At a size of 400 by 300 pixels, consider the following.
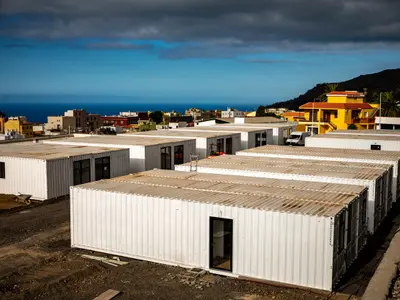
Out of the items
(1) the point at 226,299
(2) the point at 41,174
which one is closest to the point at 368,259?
(1) the point at 226,299

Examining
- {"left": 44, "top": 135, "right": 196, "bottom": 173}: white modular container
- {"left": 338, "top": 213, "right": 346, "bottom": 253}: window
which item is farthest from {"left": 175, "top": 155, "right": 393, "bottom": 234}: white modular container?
{"left": 44, "top": 135, "right": 196, "bottom": 173}: white modular container

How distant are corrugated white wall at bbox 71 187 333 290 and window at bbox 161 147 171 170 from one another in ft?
63.8

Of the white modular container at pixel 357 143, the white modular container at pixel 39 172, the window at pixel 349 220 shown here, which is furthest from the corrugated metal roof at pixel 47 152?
the white modular container at pixel 357 143

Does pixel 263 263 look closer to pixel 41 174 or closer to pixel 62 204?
pixel 62 204

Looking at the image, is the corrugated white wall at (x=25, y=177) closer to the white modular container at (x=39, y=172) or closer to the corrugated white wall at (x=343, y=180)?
the white modular container at (x=39, y=172)

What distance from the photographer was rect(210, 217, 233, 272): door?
15492 mm

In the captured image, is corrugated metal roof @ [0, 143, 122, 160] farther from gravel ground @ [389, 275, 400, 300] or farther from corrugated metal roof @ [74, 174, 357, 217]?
gravel ground @ [389, 275, 400, 300]

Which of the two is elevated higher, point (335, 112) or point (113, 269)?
point (335, 112)

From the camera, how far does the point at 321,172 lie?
2356 centimetres

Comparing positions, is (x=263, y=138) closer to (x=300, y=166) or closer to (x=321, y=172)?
(x=300, y=166)

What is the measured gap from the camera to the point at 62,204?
26.7 meters

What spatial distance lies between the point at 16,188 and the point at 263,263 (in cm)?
1883

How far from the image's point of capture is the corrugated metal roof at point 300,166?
75.1 feet

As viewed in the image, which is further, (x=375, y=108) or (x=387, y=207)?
(x=375, y=108)
